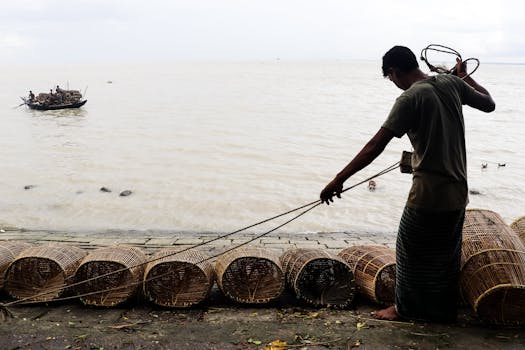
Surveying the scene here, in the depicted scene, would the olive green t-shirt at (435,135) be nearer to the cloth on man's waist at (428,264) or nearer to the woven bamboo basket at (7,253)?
the cloth on man's waist at (428,264)

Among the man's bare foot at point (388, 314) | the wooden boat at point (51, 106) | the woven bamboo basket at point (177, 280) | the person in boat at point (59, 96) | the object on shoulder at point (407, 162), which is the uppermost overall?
the person in boat at point (59, 96)

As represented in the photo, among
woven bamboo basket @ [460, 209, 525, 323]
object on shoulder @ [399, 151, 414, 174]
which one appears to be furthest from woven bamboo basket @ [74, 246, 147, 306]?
woven bamboo basket @ [460, 209, 525, 323]

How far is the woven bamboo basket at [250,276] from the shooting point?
4031 millimetres

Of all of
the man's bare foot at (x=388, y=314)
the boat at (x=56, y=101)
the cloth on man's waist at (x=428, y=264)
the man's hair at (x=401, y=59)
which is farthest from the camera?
the boat at (x=56, y=101)

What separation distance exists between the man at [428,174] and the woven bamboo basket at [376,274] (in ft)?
1.52

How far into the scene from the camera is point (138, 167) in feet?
43.6

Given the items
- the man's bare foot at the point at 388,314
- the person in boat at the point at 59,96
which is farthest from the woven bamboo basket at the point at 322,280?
the person in boat at the point at 59,96

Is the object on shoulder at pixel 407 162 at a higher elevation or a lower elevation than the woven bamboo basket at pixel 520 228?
higher

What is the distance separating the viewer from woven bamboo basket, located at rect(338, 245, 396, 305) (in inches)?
159

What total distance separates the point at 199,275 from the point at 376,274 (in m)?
1.59

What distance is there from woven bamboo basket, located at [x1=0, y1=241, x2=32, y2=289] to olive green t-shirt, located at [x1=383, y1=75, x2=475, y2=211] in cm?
365

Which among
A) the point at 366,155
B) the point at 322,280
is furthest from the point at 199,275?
the point at 366,155

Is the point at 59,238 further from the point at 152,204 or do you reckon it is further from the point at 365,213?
the point at 365,213

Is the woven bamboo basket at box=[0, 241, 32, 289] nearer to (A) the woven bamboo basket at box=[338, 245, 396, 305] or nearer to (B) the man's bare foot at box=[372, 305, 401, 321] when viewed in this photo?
(A) the woven bamboo basket at box=[338, 245, 396, 305]
